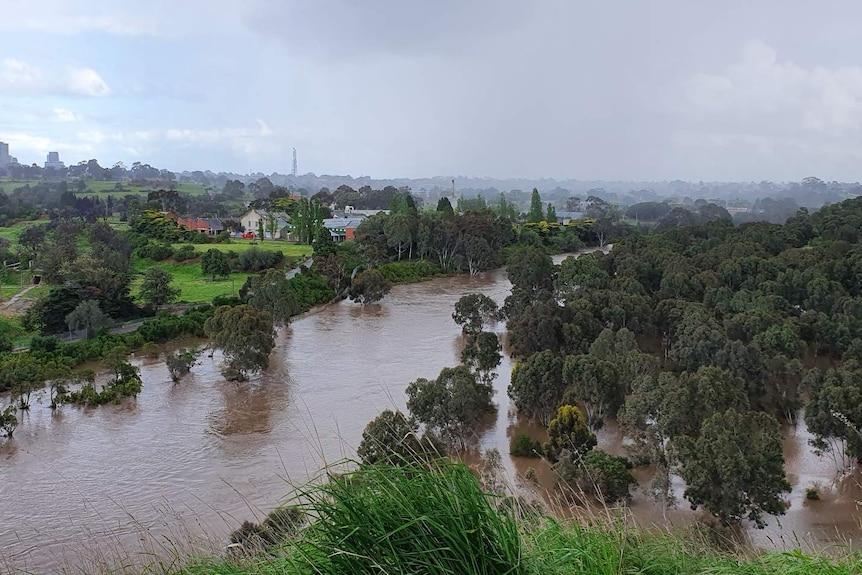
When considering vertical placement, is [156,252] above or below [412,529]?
below

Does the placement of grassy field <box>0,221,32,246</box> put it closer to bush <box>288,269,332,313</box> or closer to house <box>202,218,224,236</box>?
house <box>202,218,224,236</box>

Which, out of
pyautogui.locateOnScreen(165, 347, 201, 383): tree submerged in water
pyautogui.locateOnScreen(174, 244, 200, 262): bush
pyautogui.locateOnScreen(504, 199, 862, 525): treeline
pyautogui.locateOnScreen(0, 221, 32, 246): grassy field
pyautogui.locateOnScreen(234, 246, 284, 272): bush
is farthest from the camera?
pyautogui.locateOnScreen(0, 221, 32, 246): grassy field

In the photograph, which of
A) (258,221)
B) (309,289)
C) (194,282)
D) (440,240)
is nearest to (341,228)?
(258,221)

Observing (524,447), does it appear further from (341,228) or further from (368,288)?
(341,228)

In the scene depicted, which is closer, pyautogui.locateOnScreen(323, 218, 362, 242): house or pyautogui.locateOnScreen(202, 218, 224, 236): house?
pyautogui.locateOnScreen(323, 218, 362, 242): house

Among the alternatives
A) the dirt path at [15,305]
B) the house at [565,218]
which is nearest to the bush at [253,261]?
the dirt path at [15,305]

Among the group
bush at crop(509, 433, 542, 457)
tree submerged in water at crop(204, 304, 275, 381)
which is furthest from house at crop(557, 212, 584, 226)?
bush at crop(509, 433, 542, 457)
